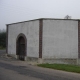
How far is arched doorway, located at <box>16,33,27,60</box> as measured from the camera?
25788 millimetres

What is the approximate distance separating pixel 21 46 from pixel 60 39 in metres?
6.18

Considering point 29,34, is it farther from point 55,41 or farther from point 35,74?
point 35,74

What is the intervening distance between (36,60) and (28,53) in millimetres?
1846

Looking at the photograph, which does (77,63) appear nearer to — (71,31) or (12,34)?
(71,31)

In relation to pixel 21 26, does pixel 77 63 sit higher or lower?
lower

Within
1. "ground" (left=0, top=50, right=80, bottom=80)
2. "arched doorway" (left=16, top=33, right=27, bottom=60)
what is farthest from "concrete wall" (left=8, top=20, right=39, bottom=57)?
"ground" (left=0, top=50, right=80, bottom=80)

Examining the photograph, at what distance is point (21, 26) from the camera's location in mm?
26297

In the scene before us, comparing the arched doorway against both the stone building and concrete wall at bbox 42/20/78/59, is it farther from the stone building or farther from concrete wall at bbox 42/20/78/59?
concrete wall at bbox 42/20/78/59

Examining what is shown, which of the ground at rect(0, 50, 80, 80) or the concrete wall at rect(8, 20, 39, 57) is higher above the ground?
the concrete wall at rect(8, 20, 39, 57)

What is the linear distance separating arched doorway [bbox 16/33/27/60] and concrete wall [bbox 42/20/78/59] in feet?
11.9

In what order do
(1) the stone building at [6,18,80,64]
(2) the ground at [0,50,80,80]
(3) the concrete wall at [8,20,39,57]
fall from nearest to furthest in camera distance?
(2) the ground at [0,50,80,80]
(1) the stone building at [6,18,80,64]
(3) the concrete wall at [8,20,39,57]

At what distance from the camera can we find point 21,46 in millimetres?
26875

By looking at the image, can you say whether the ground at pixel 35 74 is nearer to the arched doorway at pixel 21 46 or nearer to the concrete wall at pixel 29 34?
the concrete wall at pixel 29 34

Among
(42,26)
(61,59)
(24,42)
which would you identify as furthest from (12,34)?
(61,59)
